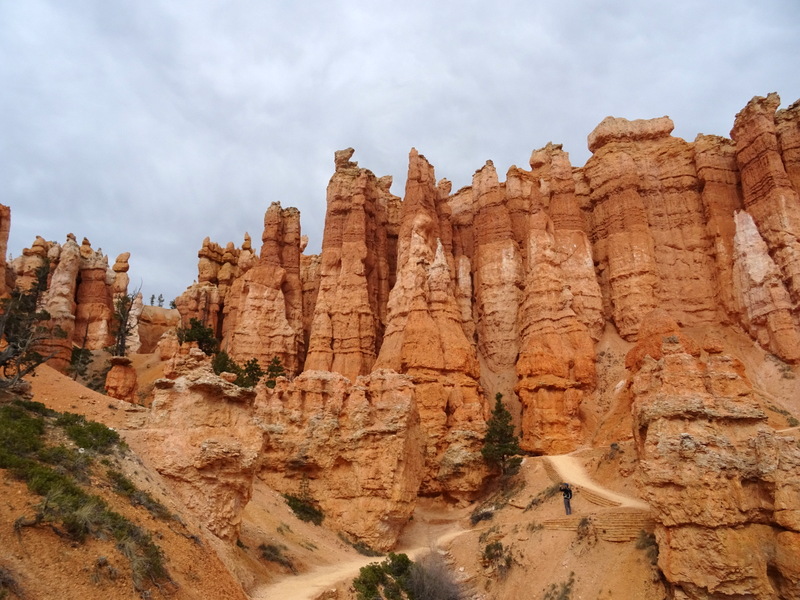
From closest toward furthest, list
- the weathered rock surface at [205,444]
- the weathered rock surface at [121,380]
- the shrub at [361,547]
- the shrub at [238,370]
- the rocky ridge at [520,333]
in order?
the weathered rock surface at [205,444], the rocky ridge at [520,333], the shrub at [361,547], the weathered rock surface at [121,380], the shrub at [238,370]

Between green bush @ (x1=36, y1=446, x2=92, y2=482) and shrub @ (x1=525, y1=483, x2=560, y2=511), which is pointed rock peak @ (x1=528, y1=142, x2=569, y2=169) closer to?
shrub @ (x1=525, y1=483, x2=560, y2=511)

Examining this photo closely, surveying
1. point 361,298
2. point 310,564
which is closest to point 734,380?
point 310,564

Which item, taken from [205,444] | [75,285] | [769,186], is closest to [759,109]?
[769,186]

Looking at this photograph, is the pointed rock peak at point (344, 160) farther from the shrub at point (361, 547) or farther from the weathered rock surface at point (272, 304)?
the shrub at point (361, 547)

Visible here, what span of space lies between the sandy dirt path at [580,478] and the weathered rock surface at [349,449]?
8.71 meters

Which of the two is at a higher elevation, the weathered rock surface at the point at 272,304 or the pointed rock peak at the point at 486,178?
the pointed rock peak at the point at 486,178

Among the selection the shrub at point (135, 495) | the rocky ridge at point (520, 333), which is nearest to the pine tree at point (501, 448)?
the rocky ridge at point (520, 333)

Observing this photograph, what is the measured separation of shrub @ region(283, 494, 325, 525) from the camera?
22.8 meters

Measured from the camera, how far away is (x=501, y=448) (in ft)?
110

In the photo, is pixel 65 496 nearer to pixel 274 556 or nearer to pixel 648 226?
pixel 274 556

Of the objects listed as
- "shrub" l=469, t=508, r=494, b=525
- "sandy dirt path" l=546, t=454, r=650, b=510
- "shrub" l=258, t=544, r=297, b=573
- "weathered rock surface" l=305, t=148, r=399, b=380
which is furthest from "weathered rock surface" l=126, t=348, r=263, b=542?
"weathered rock surface" l=305, t=148, r=399, b=380

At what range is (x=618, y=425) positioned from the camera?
35594mm

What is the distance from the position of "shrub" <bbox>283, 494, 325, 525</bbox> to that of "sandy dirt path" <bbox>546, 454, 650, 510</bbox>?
502 inches

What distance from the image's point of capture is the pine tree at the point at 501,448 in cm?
3350
